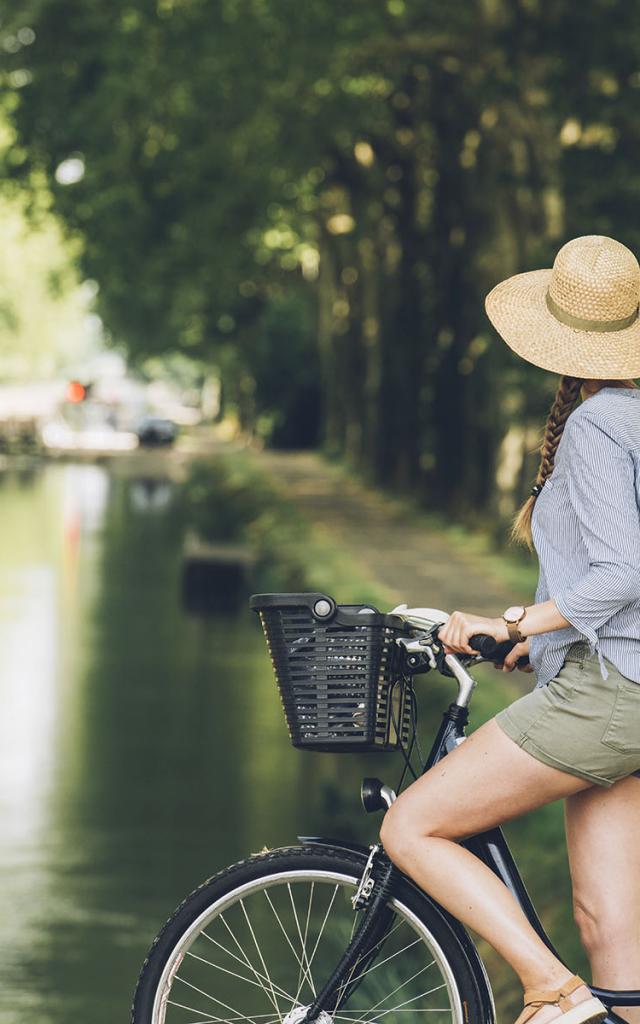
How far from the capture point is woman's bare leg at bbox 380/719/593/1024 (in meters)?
3.69

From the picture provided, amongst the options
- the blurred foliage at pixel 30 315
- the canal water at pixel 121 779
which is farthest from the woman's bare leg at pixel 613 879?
the blurred foliage at pixel 30 315

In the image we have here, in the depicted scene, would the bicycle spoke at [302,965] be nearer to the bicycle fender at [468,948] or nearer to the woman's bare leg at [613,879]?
the bicycle fender at [468,948]

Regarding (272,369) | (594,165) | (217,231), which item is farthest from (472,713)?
(272,369)

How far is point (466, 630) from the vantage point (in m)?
3.71

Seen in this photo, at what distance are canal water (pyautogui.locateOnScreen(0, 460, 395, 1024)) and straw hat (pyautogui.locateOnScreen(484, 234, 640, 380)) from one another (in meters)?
3.62

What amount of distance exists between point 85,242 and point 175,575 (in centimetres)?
1242

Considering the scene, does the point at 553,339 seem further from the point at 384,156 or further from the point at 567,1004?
the point at 384,156

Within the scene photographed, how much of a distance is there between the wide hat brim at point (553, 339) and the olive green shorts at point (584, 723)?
0.53m

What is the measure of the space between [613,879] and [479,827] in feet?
1.05

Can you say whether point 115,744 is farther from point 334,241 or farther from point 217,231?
point 334,241

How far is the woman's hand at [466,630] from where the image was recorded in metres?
3.71

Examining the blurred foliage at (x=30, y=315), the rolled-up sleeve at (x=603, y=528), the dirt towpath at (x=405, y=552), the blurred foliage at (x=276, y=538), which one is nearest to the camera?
the rolled-up sleeve at (x=603, y=528)

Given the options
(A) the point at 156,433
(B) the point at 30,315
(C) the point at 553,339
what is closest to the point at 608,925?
(C) the point at 553,339

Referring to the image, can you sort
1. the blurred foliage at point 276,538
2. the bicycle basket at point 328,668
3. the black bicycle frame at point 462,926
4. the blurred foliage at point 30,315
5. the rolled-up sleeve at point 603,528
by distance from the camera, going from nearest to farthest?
the rolled-up sleeve at point 603,528 → the bicycle basket at point 328,668 → the black bicycle frame at point 462,926 → the blurred foliage at point 276,538 → the blurred foliage at point 30,315
